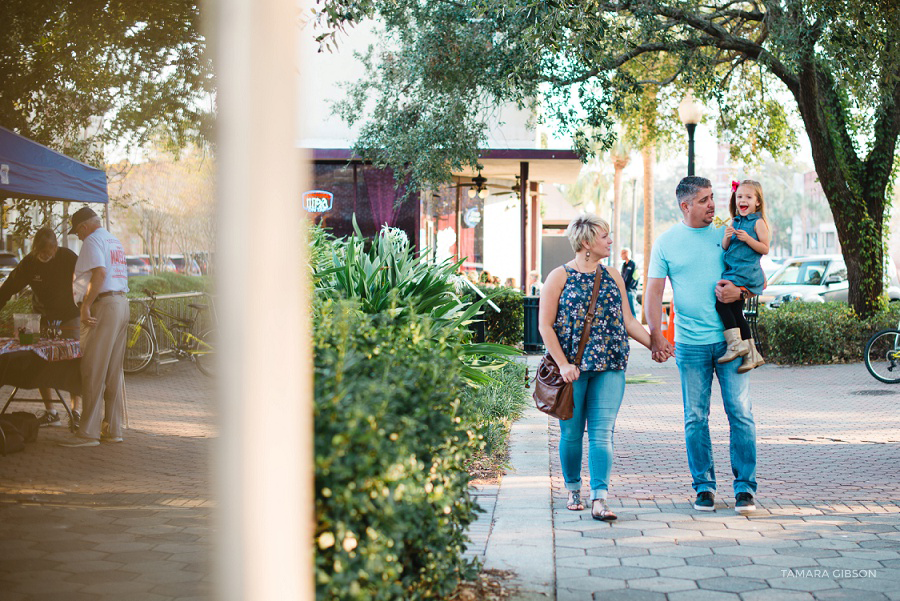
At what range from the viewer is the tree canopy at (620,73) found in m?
11.6

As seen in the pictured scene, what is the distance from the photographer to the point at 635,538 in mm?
4996

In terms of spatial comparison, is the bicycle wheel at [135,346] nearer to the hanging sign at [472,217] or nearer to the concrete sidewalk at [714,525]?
the concrete sidewalk at [714,525]

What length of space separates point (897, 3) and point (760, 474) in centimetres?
772

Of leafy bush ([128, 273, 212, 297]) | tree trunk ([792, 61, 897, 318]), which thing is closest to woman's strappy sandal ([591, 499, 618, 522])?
leafy bush ([128, 273, 212, 297])

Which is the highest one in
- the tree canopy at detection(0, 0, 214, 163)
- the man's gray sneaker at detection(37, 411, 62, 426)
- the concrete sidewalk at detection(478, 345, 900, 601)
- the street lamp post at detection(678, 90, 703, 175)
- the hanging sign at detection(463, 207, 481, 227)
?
the street lamp post at detection(678, 90, 703, 175)

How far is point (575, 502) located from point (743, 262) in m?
1.79

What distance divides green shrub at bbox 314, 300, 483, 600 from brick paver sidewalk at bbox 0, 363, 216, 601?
54 centimetres

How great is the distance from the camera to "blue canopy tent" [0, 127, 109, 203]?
312 centimetres

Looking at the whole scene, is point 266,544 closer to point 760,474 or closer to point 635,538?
point 635,538

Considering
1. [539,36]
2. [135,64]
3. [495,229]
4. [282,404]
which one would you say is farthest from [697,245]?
[495,229]

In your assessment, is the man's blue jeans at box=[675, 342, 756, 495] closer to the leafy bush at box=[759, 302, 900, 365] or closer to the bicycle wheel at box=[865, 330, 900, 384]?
the bicycle wheel at box=[865, 330, 900, 384]

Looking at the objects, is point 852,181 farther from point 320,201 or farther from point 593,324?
point 593,324

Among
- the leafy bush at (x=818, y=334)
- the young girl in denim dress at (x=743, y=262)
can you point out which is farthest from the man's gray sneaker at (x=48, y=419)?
the leafy bush at (x=818, y=334)

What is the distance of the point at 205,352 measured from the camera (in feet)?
9.76
